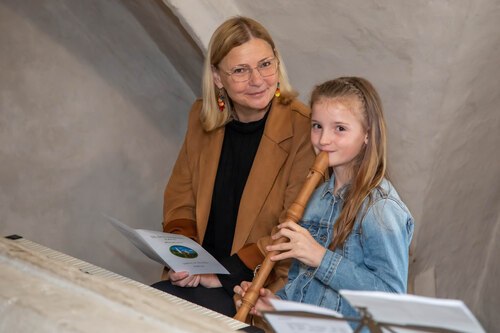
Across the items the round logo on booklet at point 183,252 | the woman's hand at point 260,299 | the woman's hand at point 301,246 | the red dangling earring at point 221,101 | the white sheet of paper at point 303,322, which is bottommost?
the woman's hand at point 260,299

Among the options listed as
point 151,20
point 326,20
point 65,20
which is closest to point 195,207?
point 326,20

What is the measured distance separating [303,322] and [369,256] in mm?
1059

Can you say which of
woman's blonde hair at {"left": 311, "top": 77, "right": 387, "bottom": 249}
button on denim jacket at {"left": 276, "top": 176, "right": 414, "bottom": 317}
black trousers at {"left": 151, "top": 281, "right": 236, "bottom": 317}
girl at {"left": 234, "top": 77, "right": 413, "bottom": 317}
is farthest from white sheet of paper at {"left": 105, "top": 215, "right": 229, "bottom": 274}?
woman's blonde hair at {"left": 311, "top": 77, "right": 387, "bottom": 249}

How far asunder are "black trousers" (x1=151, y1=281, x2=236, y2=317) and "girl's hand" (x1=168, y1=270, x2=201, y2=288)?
29 millimetres

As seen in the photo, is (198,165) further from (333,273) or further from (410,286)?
(410,286)

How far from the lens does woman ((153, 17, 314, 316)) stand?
11.3ft

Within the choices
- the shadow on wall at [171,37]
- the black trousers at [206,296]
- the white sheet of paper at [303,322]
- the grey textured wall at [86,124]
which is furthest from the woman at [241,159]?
the white sheet of paper at [303,322]

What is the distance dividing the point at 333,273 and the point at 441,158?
6.05 ft

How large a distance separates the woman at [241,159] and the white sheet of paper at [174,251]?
0.28 ft

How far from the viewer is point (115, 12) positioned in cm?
488

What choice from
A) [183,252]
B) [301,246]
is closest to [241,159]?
[183,252]

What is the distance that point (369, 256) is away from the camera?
9.11 feet

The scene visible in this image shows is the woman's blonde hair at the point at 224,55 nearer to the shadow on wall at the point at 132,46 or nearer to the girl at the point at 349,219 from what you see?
the girl at the point at 349,219

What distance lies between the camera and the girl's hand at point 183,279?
3.36 meters
